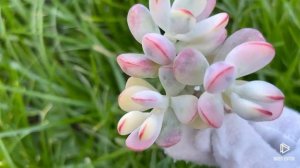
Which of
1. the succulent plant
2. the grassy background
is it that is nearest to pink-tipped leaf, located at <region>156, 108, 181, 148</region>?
the succulent plant

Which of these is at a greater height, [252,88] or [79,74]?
[252,88]

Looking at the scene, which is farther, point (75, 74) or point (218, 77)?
point (75, 74)

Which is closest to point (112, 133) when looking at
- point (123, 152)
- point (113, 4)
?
point (123, 152)

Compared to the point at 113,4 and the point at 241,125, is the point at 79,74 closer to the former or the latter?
the point at 113,4
